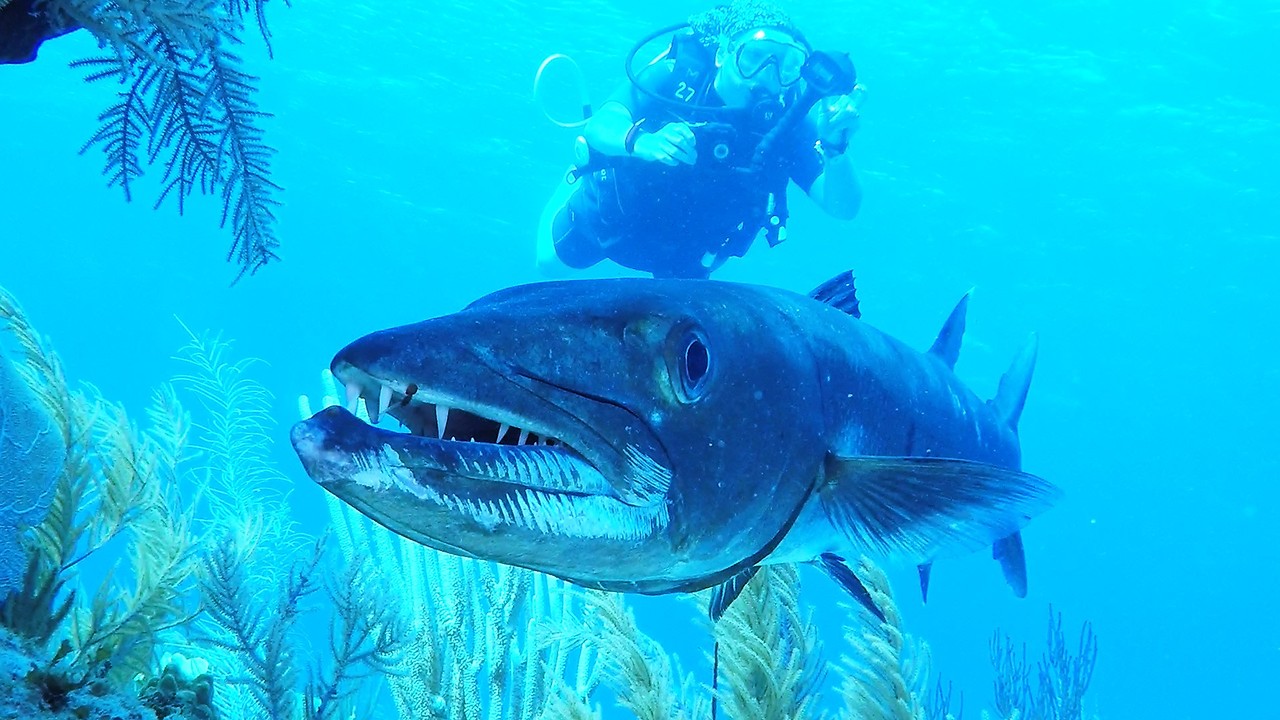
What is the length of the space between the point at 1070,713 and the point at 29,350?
871cm

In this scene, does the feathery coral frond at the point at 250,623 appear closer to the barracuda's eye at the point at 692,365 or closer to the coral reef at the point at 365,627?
the coral reef at the point at 365,627

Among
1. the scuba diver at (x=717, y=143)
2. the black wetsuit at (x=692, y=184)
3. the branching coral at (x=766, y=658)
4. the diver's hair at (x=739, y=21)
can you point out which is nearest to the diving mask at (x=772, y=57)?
the scuba diver at (x=717, y=143)

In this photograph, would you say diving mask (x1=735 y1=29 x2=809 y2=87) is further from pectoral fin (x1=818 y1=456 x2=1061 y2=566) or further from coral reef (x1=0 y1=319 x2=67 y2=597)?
pectoral fin (x1=818 y1=456 x2=1061 y2=566)

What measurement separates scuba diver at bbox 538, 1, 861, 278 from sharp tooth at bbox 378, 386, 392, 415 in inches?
256

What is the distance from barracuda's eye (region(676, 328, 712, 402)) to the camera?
5.18ft

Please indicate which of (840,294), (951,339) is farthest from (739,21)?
(840,294)

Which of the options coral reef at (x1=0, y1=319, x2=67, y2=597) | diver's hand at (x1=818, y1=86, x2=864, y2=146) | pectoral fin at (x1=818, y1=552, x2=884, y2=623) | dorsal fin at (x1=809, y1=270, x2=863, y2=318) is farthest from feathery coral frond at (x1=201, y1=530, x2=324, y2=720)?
diver's hand at (x1=818, y1=86, x2=864, y2=146)

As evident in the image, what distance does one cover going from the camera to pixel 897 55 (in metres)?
25.1

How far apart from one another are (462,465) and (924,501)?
1.09 m

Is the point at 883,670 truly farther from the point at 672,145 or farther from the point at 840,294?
the point at 672,145

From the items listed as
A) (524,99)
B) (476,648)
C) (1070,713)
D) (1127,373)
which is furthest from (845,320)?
(1127,373)

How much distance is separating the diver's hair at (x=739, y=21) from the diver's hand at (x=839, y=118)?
82 cm

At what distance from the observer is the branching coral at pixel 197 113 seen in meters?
2.79

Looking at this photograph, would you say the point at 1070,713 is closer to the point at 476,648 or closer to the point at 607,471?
the point at 476,648
